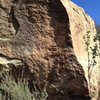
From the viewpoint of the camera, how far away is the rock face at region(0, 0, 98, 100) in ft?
28.2

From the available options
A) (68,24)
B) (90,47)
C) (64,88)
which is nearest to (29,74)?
(64,88)

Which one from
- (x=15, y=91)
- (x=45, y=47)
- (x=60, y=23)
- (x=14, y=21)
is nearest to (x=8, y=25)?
(x=14, y=21)

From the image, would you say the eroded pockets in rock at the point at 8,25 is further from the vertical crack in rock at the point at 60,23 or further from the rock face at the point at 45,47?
the vertical crack in rock at the point at 60,23

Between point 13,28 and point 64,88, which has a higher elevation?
point 13,28

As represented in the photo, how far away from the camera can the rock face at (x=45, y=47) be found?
8609 mm

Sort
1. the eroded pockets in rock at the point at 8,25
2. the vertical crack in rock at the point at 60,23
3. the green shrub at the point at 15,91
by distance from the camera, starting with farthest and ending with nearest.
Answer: the eroded pockets in rock at the point at 8,25 → the vertical crack in rock at the point at 60,23 → the green shrub at the point at 15,91

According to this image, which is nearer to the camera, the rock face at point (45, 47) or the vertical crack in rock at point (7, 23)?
the rock face at point (45, 47)

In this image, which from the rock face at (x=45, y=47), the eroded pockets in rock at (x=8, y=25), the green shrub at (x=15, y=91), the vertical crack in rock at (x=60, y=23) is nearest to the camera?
the green shrub at (x=15, y=91)

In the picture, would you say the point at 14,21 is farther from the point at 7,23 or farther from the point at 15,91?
the point at 15,91

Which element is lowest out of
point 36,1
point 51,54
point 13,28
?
point 51,54

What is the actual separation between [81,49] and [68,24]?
0.79 meters

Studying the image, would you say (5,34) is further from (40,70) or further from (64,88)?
(64,88)

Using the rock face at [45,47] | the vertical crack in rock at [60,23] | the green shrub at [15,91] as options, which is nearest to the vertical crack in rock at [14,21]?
the rock face at [45,47]

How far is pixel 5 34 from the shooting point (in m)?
8.91
